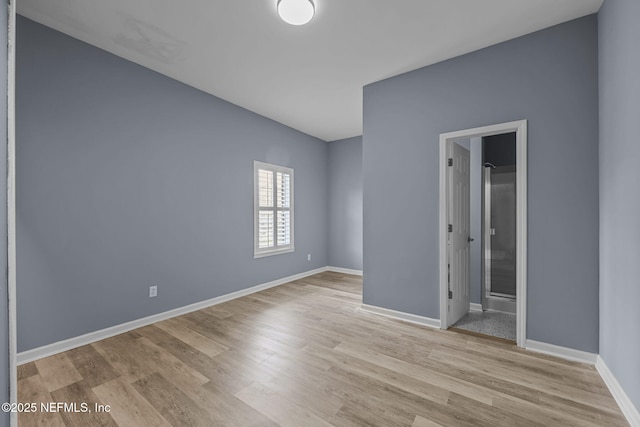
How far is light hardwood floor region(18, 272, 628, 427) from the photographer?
1.62 m

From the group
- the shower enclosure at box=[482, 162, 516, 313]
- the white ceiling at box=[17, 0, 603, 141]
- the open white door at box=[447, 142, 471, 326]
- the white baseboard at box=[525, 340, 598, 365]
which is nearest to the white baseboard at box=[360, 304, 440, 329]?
the open white door at box=[447, 142, 471, 326]

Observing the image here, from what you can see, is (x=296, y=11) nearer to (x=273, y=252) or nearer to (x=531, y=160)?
(x=531, y=160)

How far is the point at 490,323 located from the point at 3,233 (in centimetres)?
394

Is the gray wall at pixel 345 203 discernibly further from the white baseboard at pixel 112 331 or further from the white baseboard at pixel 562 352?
the white baseboard at pixel 562 352

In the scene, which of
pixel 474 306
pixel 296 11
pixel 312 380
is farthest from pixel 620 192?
pixel 296 11

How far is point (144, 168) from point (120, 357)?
188cm

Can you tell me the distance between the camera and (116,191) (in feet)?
9.05

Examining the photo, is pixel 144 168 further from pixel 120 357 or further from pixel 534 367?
pixel 534 367

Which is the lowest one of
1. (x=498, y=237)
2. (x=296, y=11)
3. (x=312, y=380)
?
(x=312, y=380)

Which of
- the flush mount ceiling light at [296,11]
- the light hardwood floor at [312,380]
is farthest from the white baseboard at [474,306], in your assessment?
the flush mount ceiling light at [296,11]

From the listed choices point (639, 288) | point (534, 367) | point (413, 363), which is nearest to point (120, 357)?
point (413, 363)

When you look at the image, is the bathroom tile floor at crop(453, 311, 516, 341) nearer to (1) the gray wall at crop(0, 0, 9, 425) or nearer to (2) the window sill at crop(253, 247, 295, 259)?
(2) the window sill at crop(253, 247, 295, 259)

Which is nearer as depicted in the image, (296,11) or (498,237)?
(296,11)

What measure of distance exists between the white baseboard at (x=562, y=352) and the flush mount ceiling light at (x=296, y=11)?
336 centimetres
